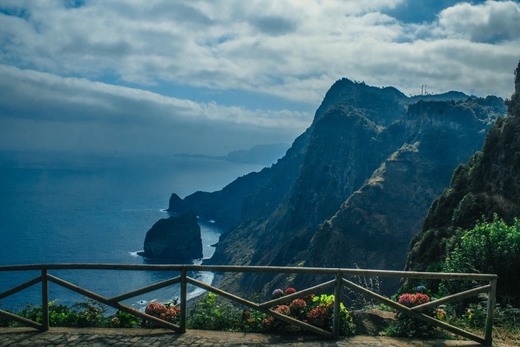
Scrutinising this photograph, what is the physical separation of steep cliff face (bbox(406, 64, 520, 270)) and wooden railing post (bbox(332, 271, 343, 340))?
69.1ft

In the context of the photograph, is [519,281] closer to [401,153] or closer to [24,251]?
[401,153]

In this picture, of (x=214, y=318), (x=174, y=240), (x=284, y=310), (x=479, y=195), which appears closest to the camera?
(x=284, y=310)

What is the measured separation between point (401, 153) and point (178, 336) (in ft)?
455

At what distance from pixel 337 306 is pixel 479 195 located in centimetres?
3820

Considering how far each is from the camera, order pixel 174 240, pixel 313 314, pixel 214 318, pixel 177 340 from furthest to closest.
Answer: pixel 174 240
pixel 214 318
pixel 313 314
pixel 177 340

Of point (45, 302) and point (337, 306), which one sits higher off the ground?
point (337, 306)

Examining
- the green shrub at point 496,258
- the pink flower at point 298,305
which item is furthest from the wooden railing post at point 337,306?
the green shrub at point 496,258

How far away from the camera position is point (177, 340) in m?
9.15

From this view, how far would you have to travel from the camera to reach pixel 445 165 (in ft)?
454

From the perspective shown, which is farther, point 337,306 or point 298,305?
point 298,305

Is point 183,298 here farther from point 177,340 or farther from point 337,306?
point 337,306

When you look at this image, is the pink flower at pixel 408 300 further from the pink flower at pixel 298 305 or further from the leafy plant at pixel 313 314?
the pink flower at pixel 298 305

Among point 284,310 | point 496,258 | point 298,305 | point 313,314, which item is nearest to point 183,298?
point 284,310

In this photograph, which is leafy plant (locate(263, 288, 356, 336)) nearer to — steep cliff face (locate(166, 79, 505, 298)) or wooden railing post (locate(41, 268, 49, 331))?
wooden railing post (locate(41, 268, 49, 331))
